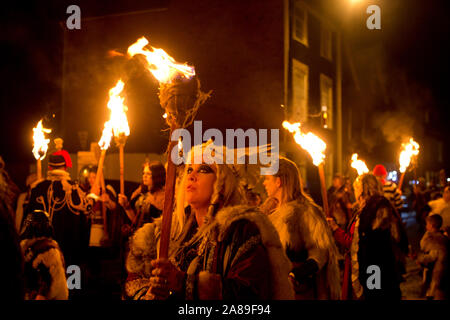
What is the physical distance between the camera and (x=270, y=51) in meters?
14.8

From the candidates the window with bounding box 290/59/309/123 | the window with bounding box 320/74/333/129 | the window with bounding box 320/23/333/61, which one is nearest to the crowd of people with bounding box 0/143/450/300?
the window with bounding box 290/59/309/123

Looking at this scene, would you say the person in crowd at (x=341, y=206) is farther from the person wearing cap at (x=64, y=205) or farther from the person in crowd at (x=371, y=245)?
the person wearing cap at (x=64, y=205)

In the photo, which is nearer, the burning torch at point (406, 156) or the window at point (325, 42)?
the burning torch at point (406, 156)

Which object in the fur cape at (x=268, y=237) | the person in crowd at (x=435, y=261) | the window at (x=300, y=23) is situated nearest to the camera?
the fur cape at (x=268, y=237)

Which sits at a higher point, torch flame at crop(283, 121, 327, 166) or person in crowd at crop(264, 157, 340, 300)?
torch flame at crop(283, 121, 327, 166)

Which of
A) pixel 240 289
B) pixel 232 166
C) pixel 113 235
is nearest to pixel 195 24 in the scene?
pixel 113 235

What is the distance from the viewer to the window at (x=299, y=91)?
1625cm

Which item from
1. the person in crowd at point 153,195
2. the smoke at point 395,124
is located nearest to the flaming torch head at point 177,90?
the person in crowd at point 153,195

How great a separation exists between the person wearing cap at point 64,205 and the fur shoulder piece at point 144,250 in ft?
10.2

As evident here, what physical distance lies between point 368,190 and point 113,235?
501 cm

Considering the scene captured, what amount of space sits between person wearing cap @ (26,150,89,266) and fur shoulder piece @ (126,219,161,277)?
3.12m

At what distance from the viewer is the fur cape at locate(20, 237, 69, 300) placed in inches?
150

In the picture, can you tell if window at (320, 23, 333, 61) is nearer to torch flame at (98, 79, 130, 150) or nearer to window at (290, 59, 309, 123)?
window at (290, 59, 309, 123)

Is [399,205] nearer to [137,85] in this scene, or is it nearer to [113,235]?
[113,235]
